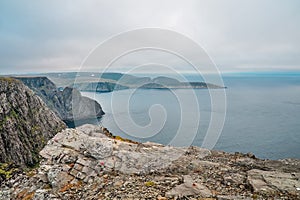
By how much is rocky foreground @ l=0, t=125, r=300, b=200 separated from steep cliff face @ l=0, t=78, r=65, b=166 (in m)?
62.0

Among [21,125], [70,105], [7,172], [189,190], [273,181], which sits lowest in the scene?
[70,105]

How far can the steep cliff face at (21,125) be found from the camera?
69.4 meters

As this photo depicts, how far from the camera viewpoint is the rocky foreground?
396 inches

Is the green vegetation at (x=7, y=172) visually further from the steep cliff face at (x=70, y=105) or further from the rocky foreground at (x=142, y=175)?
the steep cliff face at (x=70, y=105)

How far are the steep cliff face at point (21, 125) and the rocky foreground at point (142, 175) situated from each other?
61998 mm

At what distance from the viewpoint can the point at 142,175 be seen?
1207 cm

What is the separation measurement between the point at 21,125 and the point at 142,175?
268 feet

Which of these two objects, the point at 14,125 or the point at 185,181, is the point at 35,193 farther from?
the point at 14,125

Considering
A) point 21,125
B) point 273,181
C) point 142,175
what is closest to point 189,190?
point 142,175

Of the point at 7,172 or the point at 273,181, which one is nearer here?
the point at 273,181

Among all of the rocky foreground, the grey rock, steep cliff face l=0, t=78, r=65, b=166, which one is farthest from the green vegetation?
steep cliff face l=0, t=78, r=65, b=166

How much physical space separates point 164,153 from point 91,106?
491ft

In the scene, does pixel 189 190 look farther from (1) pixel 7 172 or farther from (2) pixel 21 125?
(2) pixel 21 125

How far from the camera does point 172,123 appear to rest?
8062 centimetres
